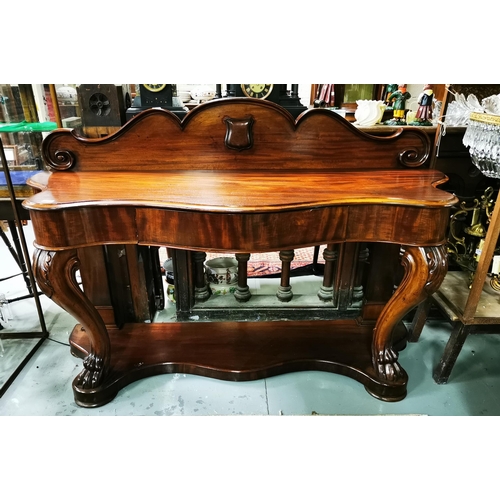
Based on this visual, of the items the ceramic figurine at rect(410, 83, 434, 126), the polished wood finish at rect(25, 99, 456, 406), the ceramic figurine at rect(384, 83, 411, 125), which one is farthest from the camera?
the ceramic figurine at rect(384, 83, 411, 125)

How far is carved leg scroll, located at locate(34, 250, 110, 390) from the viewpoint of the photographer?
3.68 feet

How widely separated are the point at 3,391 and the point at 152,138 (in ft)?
3.55

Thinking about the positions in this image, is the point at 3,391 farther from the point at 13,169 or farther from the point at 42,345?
the point at 13,169

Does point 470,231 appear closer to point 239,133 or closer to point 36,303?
point 239,133

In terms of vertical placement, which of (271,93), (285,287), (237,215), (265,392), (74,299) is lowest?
(265,392)

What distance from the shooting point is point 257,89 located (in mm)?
1415

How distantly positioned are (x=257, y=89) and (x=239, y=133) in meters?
0.22

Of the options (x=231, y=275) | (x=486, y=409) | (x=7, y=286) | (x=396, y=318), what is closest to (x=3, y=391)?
(x=7, y=286)

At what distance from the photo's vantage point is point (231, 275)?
1.89 meters

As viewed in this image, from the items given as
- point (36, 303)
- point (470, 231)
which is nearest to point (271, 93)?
point (470, 231)

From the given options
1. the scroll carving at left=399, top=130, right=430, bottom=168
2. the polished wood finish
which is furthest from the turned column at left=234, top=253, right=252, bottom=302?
the scroll carving at left=399, top=130, right=430, bottom=168

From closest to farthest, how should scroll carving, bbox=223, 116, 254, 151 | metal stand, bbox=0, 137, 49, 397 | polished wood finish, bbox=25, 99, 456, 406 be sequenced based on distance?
polished wood finish, bbox=25, 99, 456, 406 → scroll carving, bbox=223, 116, 254, 151 → metal stand, bbox=0, 137, 49, 397

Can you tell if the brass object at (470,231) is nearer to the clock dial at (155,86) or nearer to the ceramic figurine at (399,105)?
the ceramic figurine at (399,105)

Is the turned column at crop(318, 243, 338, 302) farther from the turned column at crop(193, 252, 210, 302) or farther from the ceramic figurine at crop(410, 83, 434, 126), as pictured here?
the ceramic figurine at crop(410, 83, 434, 126)
